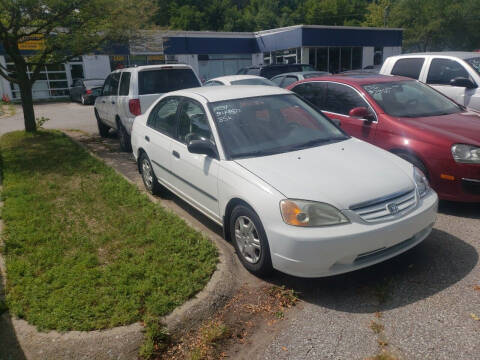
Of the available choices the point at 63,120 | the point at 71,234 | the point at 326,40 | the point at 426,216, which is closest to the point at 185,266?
the point at 71,234

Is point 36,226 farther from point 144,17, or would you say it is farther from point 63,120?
point 63,120

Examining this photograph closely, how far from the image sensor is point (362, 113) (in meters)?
5.60

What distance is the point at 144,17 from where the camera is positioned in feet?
39.0

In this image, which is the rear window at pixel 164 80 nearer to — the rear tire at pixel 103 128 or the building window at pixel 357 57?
the rear tire at pixel 103 128

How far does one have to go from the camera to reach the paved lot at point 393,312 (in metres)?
2.85

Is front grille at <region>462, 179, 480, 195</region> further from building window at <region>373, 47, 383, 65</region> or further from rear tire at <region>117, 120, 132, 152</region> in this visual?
building window at <region>373, 47, 383, 65</region>

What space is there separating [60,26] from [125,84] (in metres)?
2.83

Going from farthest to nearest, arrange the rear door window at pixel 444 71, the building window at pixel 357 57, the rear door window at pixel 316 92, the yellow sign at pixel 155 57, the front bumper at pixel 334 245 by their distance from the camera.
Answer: the building window at pixel 357 57 < the yellow sign at pixel 155 57 < the rear door window at pixel 444 71 < the rear door window at pixel 316 92 < the front bumper at pixel 334 245

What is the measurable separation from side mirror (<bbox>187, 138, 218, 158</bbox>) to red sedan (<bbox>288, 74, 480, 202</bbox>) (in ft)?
7.95

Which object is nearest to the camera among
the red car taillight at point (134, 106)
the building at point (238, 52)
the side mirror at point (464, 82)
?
the side mirror at point (464, 82)

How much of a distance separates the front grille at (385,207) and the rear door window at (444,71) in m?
5.06

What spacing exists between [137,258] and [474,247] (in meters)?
3.35

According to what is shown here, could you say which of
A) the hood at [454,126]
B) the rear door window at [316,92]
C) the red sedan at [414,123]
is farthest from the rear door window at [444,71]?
the rear door window at [316,92]

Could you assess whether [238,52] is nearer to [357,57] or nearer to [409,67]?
[357,57]
